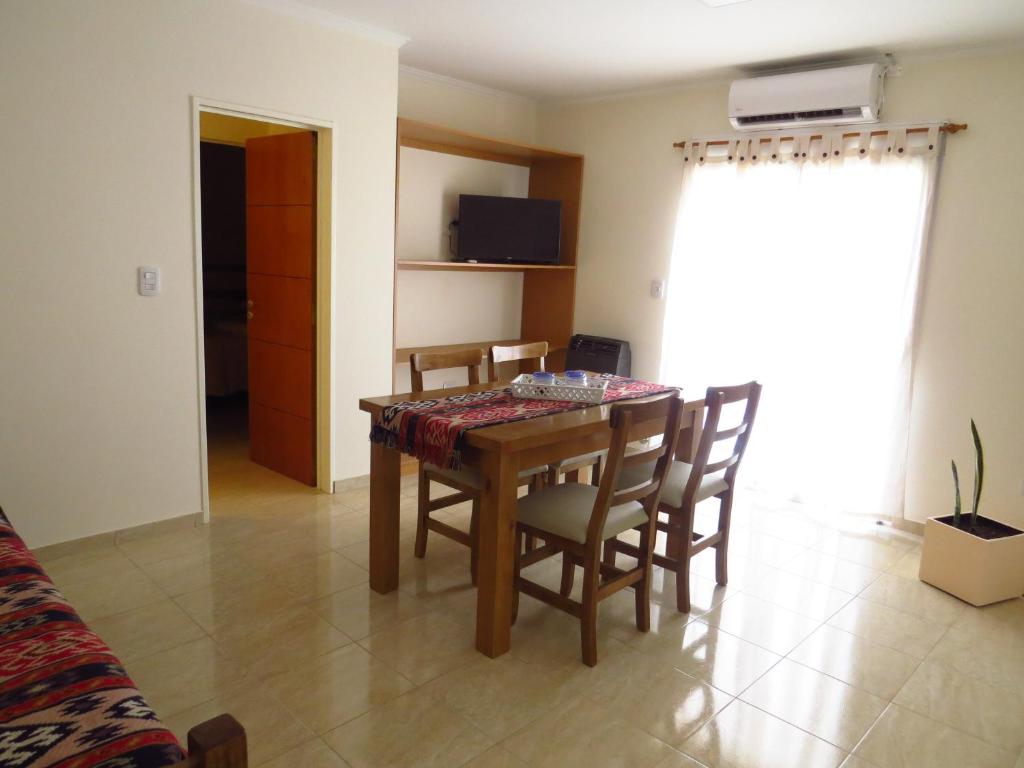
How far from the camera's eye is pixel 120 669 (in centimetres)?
149

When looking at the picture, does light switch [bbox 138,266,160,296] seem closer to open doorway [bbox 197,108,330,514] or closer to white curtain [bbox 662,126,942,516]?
open doorway [bbox 197,108,330,514]

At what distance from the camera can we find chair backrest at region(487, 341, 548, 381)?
3422 mm

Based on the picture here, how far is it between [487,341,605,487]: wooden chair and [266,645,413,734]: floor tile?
1.19 m

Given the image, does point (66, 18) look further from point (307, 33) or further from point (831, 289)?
point (831, 289)

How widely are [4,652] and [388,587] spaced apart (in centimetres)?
158

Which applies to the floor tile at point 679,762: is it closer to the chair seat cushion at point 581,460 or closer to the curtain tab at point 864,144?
the chair seat cushion at point 581,460

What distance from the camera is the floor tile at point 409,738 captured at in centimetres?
201

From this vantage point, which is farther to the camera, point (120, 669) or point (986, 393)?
point (986, 393)

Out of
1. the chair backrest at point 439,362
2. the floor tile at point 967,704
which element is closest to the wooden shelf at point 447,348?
the chair backrest at point 439,362

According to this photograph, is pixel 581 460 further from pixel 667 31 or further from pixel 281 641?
pixel 667 31

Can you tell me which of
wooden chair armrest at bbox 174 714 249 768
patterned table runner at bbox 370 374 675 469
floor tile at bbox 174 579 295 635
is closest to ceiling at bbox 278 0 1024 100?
patterned table runner at bbox 370 374 675 469

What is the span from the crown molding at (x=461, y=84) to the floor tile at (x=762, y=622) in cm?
353

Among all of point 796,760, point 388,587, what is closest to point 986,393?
point 796,760

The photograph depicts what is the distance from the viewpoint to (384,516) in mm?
2881
